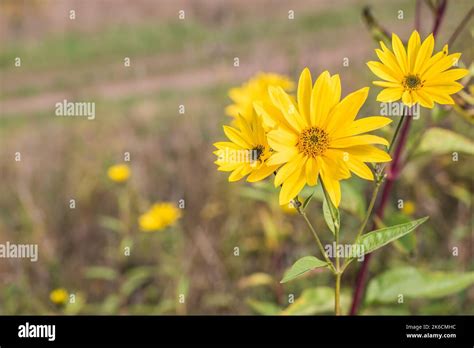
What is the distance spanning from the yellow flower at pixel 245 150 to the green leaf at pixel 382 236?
261 millimetres

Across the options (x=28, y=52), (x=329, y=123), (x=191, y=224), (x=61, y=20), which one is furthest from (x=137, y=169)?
(x=61, y=20)

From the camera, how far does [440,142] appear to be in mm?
1781

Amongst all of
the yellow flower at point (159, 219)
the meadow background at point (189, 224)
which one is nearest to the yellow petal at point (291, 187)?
the meadow background at point (189, 224)

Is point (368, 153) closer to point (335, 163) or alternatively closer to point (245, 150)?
point (335, 163)

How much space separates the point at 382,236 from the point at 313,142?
0.25 meters

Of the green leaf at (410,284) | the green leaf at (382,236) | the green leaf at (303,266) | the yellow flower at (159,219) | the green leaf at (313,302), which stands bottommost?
the green leaf at (313,302)

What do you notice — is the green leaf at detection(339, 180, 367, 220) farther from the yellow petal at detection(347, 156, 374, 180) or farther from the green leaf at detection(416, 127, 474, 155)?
the yellow petal at detection(347, 156, 374, 180)

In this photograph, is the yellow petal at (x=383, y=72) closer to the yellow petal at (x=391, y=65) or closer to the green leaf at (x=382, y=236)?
the yellow petal at (x=391, y=65)

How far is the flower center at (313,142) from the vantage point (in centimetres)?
104

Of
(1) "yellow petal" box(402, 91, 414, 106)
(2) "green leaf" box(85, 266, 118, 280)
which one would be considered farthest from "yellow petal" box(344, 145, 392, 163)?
(2) "green leaf" box(85, 266, 118, 280)

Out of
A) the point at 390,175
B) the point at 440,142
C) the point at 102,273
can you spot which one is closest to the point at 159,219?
the point at 102,273

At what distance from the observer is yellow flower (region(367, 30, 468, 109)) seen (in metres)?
1.02

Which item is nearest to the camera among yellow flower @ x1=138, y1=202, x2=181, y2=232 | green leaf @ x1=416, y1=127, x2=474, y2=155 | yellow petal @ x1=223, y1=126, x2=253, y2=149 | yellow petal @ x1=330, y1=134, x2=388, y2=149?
yellow petal @ x1=330, y1=134, x2=388, y2=149
